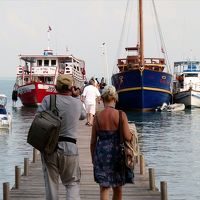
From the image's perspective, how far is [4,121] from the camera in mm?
31984

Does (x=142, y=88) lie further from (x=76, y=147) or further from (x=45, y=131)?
(x=45, y=131)

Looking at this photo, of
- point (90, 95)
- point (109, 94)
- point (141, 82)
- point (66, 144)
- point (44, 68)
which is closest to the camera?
point (66, 144)

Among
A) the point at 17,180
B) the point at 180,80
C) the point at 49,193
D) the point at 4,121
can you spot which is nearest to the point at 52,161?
the point at 49,193

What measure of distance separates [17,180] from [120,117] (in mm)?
4087

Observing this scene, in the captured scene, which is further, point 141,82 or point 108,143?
point 141,82

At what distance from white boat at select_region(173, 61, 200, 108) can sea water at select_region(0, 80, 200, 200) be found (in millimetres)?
14594

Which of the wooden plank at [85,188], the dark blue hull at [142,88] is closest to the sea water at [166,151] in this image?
the wooden plank at [85,188]

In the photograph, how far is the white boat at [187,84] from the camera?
57.6m

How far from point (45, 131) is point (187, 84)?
54.1 meters

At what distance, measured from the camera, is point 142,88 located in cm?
4862

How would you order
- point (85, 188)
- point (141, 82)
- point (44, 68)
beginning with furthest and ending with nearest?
point (44, 68)
point (141, 82)
point (85, 188)

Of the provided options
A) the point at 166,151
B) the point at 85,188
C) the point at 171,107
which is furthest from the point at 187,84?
the point at 85,188

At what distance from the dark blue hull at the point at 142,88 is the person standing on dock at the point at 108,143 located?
3988cm

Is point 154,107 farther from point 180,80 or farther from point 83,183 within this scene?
point 83,183
